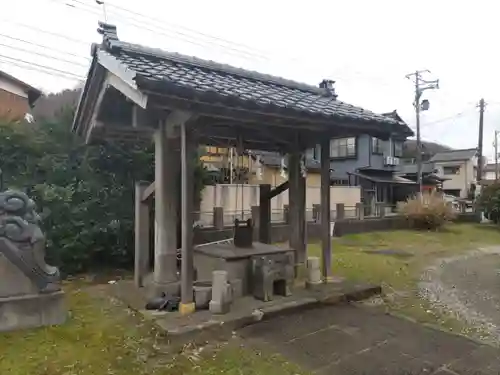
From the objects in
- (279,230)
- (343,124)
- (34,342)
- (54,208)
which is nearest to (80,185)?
(54,208)

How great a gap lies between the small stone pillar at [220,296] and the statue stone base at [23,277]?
178 cm

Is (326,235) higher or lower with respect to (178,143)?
lower

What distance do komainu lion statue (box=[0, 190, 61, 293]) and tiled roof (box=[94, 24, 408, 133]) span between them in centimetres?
209

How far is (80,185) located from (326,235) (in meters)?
5.11

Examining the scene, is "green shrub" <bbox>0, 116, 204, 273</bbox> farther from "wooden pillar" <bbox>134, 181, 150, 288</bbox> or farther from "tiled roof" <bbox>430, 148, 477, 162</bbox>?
"tiled roof" <bbox>430, 148, 477, 162</bbox>

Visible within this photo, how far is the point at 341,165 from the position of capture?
103ft

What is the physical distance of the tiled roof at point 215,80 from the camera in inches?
156

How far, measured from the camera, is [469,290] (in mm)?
6727

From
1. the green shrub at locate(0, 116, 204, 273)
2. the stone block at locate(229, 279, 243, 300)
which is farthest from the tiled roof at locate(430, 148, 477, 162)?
the stone block at locate(229, 279, 243, 300)

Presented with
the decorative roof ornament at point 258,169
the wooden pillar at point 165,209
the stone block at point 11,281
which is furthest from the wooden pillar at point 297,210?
the decorative roof ornament at point 258,169

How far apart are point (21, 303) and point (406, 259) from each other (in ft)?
29.1

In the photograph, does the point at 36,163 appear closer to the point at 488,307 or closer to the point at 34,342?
the point at 34,342

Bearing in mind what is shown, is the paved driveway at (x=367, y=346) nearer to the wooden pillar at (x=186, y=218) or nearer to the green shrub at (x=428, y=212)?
the wooden pillar at (x=186, y=218)

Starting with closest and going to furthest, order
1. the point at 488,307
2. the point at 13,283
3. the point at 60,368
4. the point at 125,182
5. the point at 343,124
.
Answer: the point at 60,368 → the point at 13,283 → the point at 343,124 → the point at 488,307 → the point at 125,182
